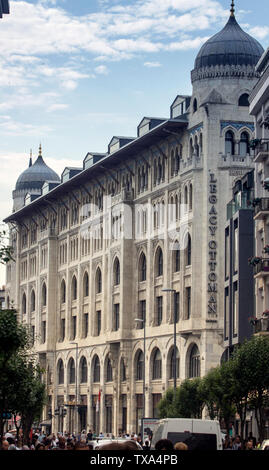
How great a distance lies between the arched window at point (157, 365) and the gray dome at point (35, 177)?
56032mm

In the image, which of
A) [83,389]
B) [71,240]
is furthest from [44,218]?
[83,389]

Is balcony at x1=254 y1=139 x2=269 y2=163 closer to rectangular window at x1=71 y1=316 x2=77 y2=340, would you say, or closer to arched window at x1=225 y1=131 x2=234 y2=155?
arched window at x1=225 y1=131 x2=234 y2=155

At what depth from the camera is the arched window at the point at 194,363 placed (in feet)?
255

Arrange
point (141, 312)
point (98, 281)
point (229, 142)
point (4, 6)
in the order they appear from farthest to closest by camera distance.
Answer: point (98, 281)
point (141, 312)
point (229, 142)
point (4, 6)

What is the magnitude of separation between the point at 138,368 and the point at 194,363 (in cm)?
1276

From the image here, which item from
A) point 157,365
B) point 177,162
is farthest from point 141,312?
point 177,162

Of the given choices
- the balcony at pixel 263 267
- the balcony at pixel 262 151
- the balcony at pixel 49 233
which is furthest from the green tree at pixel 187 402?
the balcony at pixel 49 233

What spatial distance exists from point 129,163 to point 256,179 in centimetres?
3359

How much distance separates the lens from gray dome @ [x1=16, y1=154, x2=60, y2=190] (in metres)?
139

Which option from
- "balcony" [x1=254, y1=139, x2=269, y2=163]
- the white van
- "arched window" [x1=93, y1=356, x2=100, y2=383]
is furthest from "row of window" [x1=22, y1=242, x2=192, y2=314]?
the white van

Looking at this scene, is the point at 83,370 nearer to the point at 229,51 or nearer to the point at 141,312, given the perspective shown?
the point at 141,312

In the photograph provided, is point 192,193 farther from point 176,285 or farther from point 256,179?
point 256,179

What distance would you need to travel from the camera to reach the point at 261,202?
186 ft

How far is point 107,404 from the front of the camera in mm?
97562
